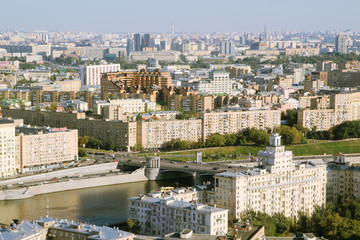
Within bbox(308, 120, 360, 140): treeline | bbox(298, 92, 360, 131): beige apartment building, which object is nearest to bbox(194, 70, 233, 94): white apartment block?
bbox(298, 92, 360, 131): beige apartment building

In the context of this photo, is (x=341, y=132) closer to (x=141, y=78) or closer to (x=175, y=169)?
(x=175, y=169)

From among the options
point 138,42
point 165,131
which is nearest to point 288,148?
point 165,131

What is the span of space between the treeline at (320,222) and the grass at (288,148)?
455 inches

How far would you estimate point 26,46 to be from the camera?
108562 millimetres

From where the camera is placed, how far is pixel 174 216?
2105 centimetres

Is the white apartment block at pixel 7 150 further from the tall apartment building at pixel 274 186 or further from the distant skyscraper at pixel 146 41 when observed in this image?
the distant skyscraper at pixel 146 41

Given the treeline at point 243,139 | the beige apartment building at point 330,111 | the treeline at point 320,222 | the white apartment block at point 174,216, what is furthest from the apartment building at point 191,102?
the white apartment block at point 174,216

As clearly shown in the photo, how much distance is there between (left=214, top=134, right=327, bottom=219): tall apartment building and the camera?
23.2 m

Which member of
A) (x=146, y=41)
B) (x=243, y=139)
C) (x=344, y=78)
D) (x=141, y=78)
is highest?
(x=146, y=41)

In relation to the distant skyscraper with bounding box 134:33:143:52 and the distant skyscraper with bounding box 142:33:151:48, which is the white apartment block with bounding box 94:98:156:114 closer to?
the distant skyscraper with bounding box 134:33:143:52

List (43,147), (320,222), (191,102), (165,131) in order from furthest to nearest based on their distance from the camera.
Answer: (191,102) < (165,131) < (43,147) < (320,222)

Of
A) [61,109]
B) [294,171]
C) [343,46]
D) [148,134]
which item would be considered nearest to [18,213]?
[294,171]

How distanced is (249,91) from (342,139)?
1344 cm

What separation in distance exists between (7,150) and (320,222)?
1278 centimetres
